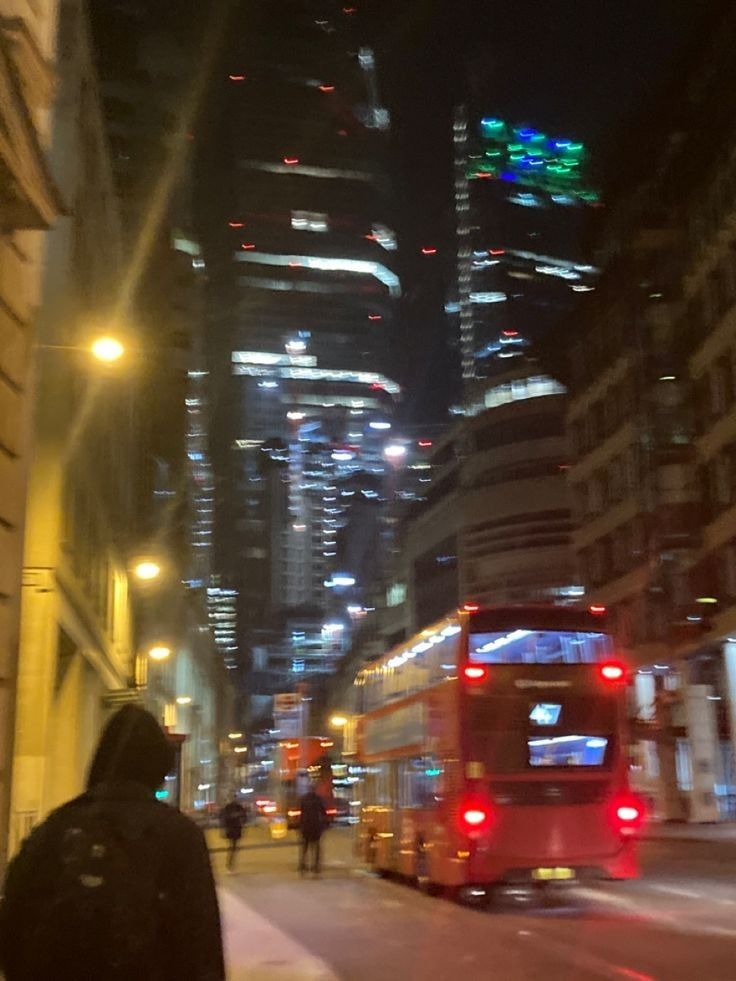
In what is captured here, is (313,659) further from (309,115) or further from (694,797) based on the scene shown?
(694,797)

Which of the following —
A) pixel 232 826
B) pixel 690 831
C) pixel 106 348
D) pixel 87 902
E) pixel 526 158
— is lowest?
pixel 690 831

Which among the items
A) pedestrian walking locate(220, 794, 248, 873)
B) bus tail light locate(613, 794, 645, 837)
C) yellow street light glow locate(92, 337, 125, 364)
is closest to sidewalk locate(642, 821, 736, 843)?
pedestrian walking locate(220, 794, 248, 873)

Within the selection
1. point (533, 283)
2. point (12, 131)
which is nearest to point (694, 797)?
point (12, 131)

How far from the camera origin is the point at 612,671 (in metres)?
15.8

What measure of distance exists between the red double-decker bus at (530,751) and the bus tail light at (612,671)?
0.05ft

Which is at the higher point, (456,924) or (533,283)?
(533,283)

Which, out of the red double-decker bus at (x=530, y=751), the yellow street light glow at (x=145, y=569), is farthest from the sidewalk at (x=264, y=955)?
the yellow street light glow at (x=145, y=569)

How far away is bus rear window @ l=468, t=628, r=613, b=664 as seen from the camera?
1535 centimetres

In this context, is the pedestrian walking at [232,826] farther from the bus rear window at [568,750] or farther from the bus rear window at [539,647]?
the bus rear window at [539,647]

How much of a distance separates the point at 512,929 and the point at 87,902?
11.2 m

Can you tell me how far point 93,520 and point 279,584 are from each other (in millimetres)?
151121

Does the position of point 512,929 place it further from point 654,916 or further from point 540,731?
point 540,731

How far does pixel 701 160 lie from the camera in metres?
38.7

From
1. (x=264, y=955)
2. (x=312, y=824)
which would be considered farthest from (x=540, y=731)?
(x=312, y=824)
